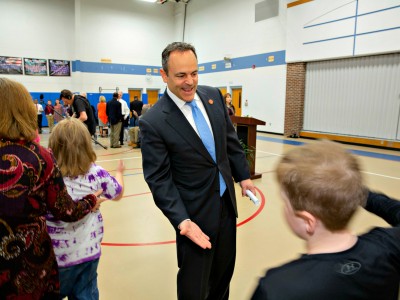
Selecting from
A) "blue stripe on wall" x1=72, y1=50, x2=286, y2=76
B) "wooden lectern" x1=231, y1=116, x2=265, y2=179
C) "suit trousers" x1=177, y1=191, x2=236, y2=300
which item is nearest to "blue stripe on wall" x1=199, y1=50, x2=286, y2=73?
"blue stripe on wall" x1=72, y1=50, x2=286, y2=76

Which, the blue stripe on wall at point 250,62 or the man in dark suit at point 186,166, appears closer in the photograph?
the man in dark suit at point 186,166

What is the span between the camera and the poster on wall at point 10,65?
47.3ft

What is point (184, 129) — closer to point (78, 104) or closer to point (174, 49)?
point (174, 49)

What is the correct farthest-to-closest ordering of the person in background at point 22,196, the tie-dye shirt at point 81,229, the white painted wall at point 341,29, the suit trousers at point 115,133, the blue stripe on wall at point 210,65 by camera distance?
the blue stripe on wall at point 210,65, the suit trousers at point 115,133, the white painted wall at point 341,29, the tie-dye shirt at point 81,229, the person in background at point 22,196

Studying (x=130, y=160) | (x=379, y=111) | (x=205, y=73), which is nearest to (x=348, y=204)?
(x=130, y=160)

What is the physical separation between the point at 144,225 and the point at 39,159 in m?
2.74

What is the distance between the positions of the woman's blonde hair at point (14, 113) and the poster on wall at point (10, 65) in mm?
16437

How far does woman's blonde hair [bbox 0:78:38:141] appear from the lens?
110cm

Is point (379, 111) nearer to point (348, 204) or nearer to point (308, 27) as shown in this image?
point (308, 27)

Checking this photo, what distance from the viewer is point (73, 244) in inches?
61.6

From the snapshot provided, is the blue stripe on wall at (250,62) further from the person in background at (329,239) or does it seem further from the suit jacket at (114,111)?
the person in background at (329,239)

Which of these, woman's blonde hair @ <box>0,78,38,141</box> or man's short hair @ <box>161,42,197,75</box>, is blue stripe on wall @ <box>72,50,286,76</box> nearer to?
man's short hair @ <box>161,42,197,75</box>

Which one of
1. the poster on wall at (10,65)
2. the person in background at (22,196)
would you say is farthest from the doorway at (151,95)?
the person in background at (22,196)

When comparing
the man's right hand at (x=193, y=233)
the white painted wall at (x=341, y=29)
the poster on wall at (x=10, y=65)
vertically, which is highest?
the white painted wall at (x=341, y=29)
